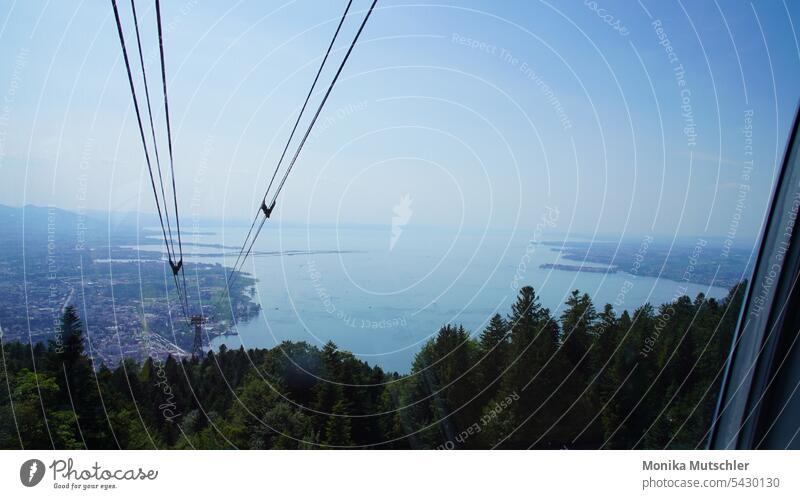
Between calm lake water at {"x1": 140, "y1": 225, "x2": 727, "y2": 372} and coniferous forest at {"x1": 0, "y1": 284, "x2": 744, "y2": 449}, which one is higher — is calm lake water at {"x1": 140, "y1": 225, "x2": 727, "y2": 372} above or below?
above

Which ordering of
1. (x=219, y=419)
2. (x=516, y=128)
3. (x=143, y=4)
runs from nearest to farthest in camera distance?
(x=143, y=4) → (x=219, y=419) → (x=516, y=128)

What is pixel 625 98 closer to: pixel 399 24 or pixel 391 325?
pixel 399 24

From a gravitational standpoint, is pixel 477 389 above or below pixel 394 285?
below

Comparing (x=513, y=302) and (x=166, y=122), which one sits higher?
(x=166, y=122)

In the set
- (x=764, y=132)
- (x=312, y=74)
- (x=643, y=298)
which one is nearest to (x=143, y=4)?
(x=312, y=74)

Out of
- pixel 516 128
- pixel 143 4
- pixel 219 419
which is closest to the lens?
pixel 143 4
